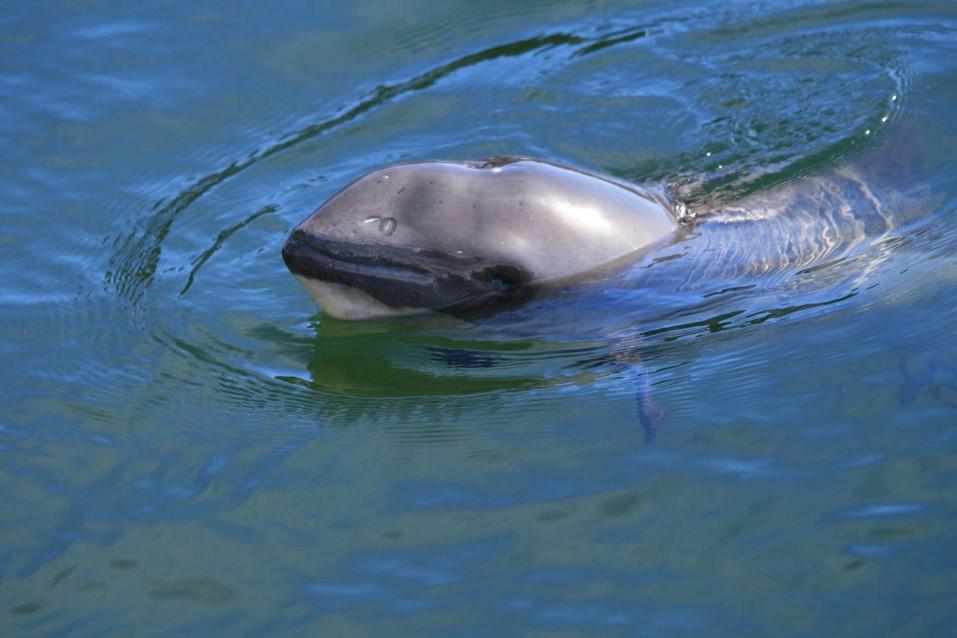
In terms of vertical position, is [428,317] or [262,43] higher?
[262,43]

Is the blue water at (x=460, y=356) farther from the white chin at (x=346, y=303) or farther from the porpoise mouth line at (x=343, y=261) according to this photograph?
the porpoise mouth line at (x=343, y=261)

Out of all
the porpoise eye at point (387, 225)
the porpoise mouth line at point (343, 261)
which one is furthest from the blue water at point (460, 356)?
the porpoise eye at point (387, 225)

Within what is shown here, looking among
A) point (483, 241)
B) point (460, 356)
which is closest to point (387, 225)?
point (483, 241)

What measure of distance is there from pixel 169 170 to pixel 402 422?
3.43 m

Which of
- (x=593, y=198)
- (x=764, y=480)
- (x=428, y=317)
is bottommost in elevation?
(x=764, y=480)

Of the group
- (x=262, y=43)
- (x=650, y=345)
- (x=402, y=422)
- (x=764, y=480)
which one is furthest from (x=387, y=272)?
(x=262, y=43)

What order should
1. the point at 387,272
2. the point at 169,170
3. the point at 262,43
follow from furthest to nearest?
the point at 262,43 < the point at 169,170 < the point at 387,272

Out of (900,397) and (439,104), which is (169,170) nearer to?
(439,104)

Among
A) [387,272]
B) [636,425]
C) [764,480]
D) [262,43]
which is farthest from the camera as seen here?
[262,43]

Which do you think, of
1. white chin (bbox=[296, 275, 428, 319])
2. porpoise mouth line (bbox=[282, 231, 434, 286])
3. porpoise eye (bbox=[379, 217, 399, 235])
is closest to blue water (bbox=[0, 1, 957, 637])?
white chin (bbox=[296, 275, 428, 319])

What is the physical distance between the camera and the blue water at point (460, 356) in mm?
4684

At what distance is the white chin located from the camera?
6.22 meters

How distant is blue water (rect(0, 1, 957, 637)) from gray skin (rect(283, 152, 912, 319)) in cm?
16

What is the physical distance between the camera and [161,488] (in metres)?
5.35
